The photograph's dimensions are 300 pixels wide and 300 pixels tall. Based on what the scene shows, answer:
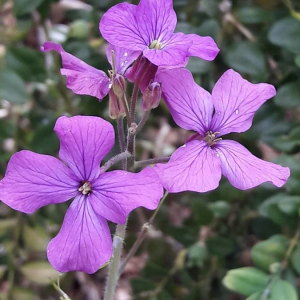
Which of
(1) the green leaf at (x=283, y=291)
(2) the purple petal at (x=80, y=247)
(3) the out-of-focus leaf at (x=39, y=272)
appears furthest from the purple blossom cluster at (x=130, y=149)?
(3) the out-of-focus leaf at (x=39, y=272)

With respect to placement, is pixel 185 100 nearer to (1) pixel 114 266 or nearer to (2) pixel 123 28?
(2) pixel 123 28

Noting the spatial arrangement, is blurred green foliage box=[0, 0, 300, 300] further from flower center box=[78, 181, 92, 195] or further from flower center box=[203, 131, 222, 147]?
flower center box=[78, 181, 92, 195]

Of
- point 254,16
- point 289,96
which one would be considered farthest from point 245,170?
point 254,16

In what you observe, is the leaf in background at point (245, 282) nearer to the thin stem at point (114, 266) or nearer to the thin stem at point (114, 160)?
the thin stem at point (114, 266)

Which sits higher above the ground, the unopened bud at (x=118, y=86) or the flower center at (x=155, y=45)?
the flower center at (x=155, y=45)

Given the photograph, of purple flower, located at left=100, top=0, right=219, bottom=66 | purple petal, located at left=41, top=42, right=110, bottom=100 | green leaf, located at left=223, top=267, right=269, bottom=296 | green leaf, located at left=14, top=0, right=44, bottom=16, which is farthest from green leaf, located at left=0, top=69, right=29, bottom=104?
green leaf, located at left=223, top=267, right=269, bottom=296

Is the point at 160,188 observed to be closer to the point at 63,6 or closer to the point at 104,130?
the point at 104,130

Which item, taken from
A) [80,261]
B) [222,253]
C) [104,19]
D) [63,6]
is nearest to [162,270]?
[222,253]

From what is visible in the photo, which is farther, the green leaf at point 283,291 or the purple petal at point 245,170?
the green leaf at point 283,291
